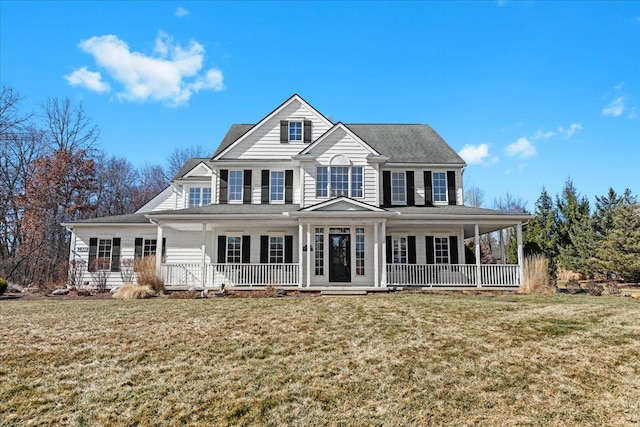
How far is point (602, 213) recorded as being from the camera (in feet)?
79.8

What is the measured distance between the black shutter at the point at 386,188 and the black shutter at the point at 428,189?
1.64 metres

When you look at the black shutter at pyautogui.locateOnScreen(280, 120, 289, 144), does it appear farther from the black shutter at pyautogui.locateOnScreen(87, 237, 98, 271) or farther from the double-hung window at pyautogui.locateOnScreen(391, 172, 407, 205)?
the black shutter at pyautogui.locateOnScreen(87, 237, 98, 271)

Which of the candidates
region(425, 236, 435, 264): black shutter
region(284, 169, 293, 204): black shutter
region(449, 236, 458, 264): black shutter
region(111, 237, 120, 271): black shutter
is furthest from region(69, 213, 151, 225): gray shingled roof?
region(449, 236, 458, 264): black shutter

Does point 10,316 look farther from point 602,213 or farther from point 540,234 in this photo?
point 602,213

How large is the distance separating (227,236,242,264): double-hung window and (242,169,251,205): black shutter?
1665 millimetres

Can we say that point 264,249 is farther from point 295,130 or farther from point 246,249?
point 295,130

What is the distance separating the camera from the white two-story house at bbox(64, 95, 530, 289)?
1518 cm

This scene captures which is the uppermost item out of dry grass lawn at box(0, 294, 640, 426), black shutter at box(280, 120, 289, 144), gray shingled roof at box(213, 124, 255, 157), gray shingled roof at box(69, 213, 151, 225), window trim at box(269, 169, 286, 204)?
gray shingled roof at box(213, 124, 255, 157)

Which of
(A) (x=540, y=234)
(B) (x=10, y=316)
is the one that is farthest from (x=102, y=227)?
(A) (x=540, y=234)

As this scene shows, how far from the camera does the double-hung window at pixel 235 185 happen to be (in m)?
17.2

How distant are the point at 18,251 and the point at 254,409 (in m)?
26.9

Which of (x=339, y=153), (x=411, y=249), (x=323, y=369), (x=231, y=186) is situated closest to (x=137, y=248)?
(x=231, y=186)

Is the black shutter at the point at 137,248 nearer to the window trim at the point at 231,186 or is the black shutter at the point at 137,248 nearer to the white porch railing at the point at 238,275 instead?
the white porch railing at the point at 238,275

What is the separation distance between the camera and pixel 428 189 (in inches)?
690
